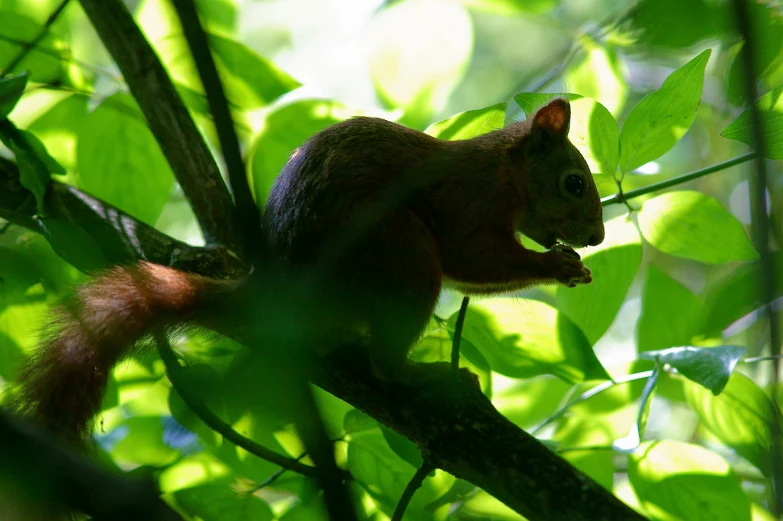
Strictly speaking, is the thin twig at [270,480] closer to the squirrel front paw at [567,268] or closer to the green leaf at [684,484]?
the green leaf at [684,484]

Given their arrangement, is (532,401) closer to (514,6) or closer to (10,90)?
(514,6)

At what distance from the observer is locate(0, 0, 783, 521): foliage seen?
6.06 feet

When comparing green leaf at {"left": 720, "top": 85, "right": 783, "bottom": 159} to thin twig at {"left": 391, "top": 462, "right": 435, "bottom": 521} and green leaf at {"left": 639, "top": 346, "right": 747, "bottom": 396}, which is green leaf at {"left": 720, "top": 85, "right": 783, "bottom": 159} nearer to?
green leaf at {"left": 639, "top": 346, "right": 747, "bottom": 396}

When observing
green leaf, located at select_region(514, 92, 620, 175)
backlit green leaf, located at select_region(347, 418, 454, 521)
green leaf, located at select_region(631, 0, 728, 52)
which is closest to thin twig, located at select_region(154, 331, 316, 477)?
backlit green leaf, located at select_region(347, 418, 454, 521)

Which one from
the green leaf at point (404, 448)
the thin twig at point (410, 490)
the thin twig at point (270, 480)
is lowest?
the thin twig at point (410, 490)

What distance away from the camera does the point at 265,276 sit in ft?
3.09

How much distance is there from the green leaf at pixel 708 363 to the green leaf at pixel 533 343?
208 millimetres

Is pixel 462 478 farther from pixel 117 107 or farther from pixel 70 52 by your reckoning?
pixel 70 52

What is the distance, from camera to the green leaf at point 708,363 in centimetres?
168

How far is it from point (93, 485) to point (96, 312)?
1.59 m

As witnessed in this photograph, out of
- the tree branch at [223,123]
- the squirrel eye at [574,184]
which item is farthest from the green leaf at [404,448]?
the squirrel eye at [574,184]

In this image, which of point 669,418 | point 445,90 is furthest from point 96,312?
point 669,418

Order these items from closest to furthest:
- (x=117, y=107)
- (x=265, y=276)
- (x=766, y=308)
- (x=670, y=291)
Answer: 1. (x=766, y=308)
2. (x=265, y=276)
3. (x=670, y=291)
4. (x=117, y=107)

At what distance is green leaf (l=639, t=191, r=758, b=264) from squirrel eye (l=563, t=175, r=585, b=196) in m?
0.91
